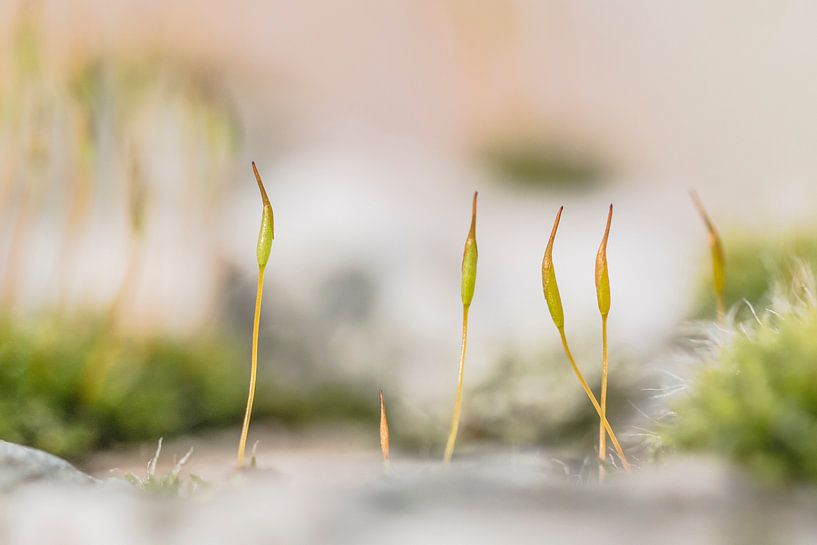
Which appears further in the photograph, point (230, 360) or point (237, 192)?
point (237, 192)

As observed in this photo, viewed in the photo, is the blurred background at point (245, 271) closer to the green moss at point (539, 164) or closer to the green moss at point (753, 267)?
the green moss at point (753, 267)

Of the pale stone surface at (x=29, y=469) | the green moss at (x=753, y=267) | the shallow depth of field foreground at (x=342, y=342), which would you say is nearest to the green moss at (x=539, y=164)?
the shallow depth of field foreground at (x=342, y=342)

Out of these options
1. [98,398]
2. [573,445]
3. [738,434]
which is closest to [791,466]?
[738,434]

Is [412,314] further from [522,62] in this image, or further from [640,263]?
[522,62]

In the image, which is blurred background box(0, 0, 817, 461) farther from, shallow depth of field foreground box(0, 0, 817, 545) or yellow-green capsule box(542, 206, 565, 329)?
yellow-green capsule box(542, 206, 565, 329)

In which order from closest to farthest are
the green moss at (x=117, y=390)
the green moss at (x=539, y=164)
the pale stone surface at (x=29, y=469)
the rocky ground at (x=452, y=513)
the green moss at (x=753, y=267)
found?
the rocky ground at (x=452, y=513)
the pale stone surface at (x=29, y=469)
the green moss at (x=117, y=390)
the green moss at (x=753, y=267)
the green moss at (x=539, y=164)

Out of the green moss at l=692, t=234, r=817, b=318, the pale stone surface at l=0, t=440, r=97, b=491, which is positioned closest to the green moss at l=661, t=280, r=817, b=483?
the pale stone surface at l=0, t=440, r=97, b=491
